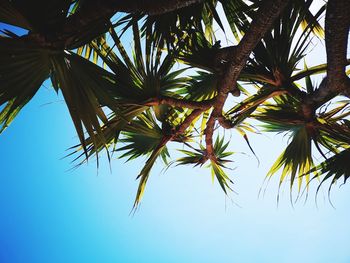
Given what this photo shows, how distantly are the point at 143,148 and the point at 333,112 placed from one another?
2056mm

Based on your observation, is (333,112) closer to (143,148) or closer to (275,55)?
(275,55)

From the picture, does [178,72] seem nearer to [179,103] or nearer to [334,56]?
[179,103]

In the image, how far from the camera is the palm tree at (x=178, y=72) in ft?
4.90

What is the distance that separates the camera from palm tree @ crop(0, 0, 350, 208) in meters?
1.49

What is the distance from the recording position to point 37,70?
1677 millimetres

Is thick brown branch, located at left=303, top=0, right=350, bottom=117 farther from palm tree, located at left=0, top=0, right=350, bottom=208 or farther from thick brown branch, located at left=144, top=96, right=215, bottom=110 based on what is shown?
thick brown branch, located at left=144, top=96, right=215, bottom=110

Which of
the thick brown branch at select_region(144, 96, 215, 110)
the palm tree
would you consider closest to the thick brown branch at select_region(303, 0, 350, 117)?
the palm tree

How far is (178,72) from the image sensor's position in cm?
272

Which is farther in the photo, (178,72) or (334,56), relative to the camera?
(178,72)

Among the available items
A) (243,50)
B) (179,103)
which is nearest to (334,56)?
(243,50)

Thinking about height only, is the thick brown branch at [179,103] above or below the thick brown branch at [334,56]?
above

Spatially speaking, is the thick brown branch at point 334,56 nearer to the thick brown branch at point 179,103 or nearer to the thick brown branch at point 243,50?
the thick brown branch at point 243,50

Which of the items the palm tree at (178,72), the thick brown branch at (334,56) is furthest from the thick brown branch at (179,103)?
the thick brown branch at (334,56)

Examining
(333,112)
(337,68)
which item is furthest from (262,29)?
(333,112)
